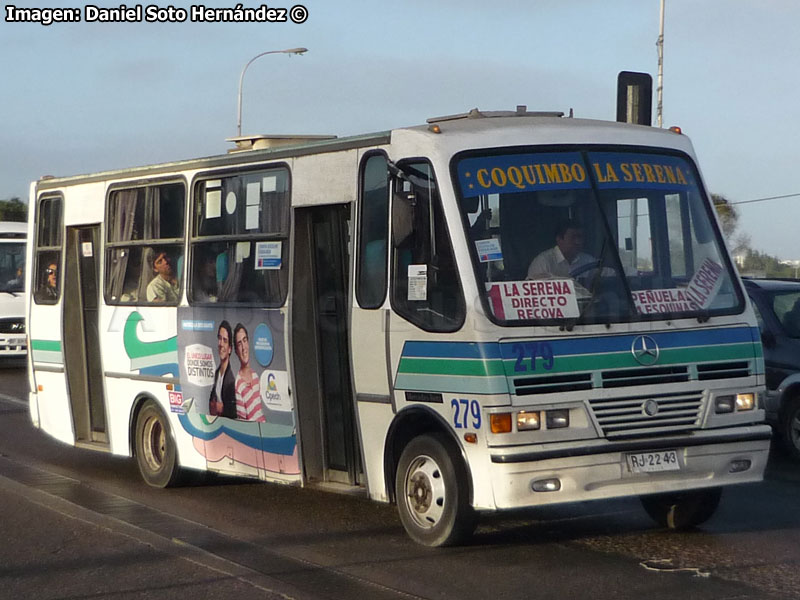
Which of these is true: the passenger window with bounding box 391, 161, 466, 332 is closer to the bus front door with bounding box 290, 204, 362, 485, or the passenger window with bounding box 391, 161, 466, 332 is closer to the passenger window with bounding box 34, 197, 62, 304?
the bus front door with bounding box 290, 204, 362, 485

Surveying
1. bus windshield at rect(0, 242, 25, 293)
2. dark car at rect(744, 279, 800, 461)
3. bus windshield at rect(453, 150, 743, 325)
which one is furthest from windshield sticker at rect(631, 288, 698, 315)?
bus windshield at rect(0, 242, 25, 293)

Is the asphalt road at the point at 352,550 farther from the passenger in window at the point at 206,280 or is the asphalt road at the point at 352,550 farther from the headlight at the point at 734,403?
the passenger in window at the point at 206,280

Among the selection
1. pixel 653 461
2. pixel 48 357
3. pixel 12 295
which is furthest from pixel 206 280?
pixel 12 295

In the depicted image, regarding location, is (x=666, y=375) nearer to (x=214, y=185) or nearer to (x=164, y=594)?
(x=164, y=594)

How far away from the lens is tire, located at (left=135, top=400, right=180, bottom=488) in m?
A: 11.2

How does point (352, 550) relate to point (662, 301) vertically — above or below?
below

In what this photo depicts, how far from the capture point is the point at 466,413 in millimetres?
7637

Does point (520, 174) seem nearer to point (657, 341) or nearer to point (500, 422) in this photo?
point (657, 341)

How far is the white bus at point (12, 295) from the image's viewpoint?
24109 mm

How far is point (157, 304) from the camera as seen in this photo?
36.9 feet

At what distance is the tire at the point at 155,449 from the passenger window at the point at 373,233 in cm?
335

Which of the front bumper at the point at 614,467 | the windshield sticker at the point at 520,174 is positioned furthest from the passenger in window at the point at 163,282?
the front bumper at the point at 614,467

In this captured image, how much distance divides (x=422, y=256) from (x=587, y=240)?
1.05m

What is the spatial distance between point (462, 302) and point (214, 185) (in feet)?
11.6
